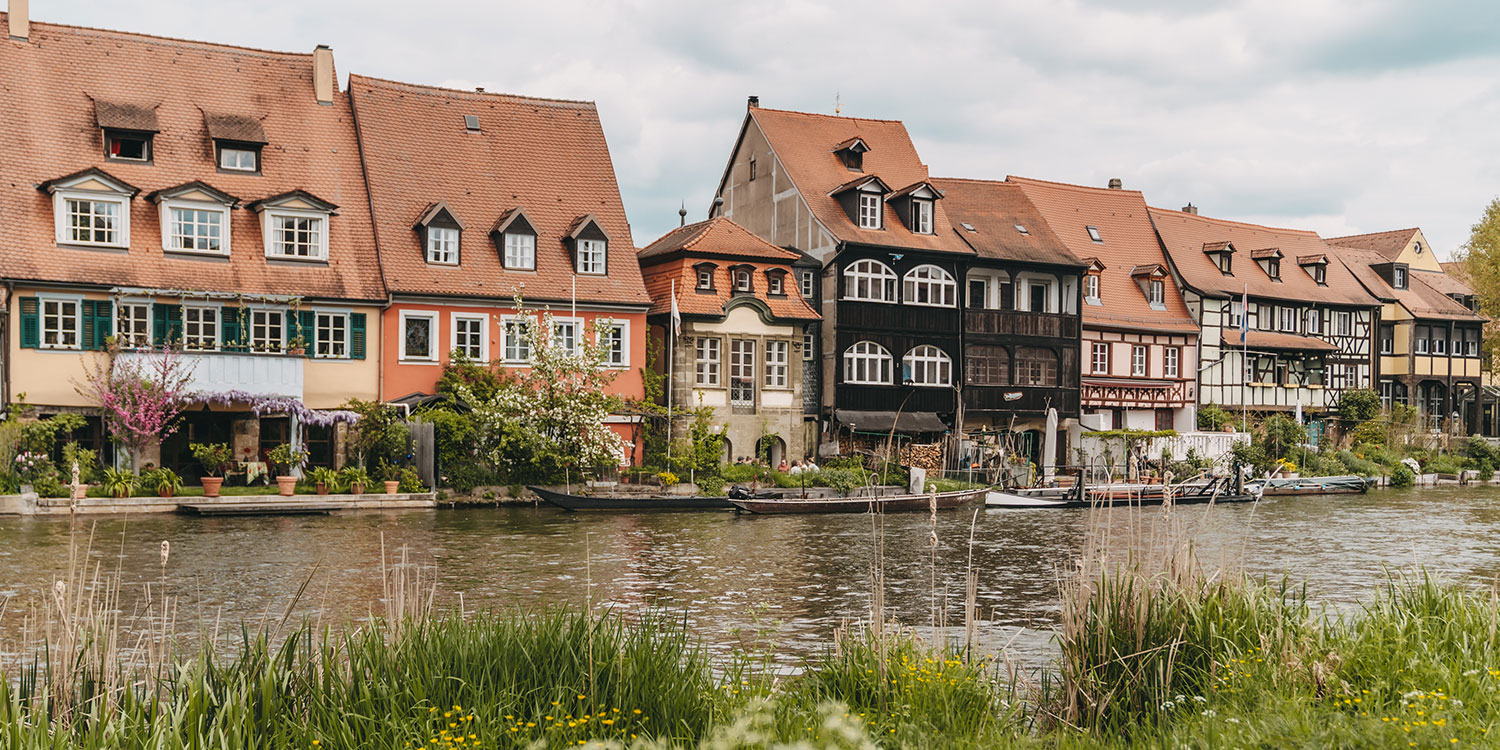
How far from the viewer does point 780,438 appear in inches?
1724

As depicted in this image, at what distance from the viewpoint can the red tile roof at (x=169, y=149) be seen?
33.9 meters

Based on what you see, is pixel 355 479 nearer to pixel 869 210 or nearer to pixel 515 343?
pixel 515 343

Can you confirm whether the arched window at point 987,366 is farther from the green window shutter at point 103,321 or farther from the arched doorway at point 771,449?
the green window shutter at point 103,321

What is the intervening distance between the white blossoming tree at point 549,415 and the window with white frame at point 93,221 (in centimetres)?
947

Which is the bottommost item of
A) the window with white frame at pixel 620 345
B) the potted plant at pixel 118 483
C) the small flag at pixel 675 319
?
the potted plant at pixel 118 483

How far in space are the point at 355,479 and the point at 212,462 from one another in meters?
3.28

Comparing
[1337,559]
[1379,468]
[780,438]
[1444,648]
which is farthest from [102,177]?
[1379,468]

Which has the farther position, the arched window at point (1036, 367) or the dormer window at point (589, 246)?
the arched window at point (1036, 367)

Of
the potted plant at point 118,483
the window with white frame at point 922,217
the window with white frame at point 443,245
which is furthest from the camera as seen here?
the window with white frame at point 922,217

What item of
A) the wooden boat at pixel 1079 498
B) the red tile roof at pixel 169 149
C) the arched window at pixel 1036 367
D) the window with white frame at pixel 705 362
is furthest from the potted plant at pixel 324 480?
the arched window at pixel 1036 367

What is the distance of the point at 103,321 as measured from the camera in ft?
109

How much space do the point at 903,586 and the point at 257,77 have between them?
28336mm

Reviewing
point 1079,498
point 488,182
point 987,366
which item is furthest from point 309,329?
point 987,366

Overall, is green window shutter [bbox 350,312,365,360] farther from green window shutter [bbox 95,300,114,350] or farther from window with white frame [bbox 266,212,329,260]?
green window shutter [bbox 95,300,114,350]
